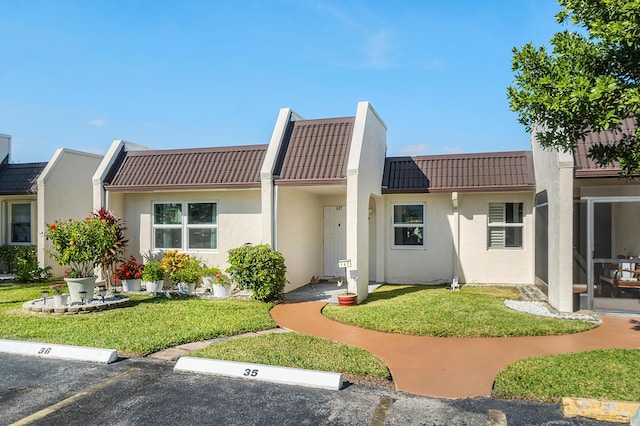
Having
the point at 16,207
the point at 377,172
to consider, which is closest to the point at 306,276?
the point at 377,172

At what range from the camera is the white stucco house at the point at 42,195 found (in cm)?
1518

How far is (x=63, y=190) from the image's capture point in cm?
1578

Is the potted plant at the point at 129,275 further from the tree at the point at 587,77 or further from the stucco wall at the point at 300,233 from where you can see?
the tree at the point at 587,77

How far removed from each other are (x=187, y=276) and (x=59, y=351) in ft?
16.7

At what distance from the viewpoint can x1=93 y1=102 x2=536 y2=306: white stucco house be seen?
39.7ft

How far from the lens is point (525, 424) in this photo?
4.31m

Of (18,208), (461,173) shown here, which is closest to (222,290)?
(461,173)

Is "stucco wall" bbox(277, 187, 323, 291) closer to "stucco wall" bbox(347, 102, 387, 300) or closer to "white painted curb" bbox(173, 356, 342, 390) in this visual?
"stucco wall" bbox(347, 102, 387, 300)

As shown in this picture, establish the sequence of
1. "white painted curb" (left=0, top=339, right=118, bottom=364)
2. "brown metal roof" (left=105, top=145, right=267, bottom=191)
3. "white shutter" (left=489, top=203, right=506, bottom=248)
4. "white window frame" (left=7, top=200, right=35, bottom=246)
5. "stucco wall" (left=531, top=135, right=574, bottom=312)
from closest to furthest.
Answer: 1. "white painted curb" (left=0, top=339, right=118, bottom=364)
2. "stucco wall" (left=531, top=135, right=574, bottom=312)
3. "brown metal roof" (left=105, top=145, right=267, bottom=191)
4. "white shutter" (left=489, top=203, right=506, bottom=248)
5. "white window frame" (left=7, top=200, right=35, bottom=246)

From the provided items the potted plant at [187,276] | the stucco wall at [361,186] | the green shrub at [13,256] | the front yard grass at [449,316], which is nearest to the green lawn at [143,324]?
the potted plant at [187,276]

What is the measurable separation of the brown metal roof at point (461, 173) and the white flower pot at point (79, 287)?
8.51m

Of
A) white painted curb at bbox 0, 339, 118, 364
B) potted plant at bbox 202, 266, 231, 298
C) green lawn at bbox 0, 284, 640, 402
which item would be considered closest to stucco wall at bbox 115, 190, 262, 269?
potted plant at bbox 202, 266, 231, 298

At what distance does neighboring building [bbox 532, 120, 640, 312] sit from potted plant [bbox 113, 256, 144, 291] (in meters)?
10.8

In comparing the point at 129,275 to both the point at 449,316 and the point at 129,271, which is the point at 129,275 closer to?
the point at 129,271
